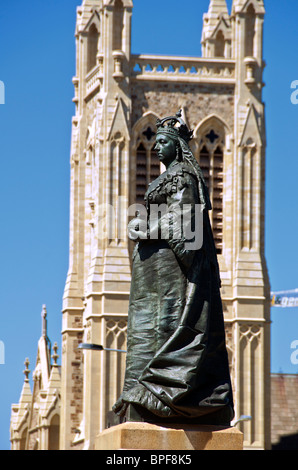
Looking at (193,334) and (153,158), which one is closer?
(193,334)

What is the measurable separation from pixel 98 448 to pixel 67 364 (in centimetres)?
5094

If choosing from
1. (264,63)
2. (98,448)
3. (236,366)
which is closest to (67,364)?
(236,366)

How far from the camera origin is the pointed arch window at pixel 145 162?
62688 millimetres

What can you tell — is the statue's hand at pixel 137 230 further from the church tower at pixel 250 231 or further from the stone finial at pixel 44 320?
the stone finial at pixel 44 320

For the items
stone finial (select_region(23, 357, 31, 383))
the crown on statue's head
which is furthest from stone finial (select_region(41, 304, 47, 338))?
the crown on statue's head

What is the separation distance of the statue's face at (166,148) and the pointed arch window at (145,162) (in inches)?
1834

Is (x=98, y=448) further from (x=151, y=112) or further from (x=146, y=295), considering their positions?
(x=151, y=112)

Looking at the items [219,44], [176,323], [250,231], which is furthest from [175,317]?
[219,44]

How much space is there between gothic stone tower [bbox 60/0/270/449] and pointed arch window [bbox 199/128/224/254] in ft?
0.16

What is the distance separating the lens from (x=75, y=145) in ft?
219

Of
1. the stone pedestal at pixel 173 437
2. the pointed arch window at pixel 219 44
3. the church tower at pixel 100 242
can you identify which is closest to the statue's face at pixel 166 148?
the stone pedestal at pixel 173 437

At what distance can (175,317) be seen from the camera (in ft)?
49.7

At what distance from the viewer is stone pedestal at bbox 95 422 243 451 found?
14750mm
